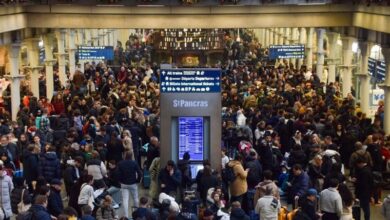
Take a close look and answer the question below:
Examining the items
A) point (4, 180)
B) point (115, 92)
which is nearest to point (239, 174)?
point (4, 180)

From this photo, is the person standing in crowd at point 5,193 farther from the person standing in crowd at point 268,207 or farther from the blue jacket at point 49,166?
the person standing in crowd at point 268,207

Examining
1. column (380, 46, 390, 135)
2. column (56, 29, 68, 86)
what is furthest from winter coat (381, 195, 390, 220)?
column (56, 29, 68, 86)

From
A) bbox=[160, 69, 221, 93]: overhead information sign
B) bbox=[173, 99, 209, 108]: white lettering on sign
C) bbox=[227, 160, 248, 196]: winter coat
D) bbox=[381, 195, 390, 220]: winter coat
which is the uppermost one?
bbox=[160, 69, 221, 93]: overhead information sign

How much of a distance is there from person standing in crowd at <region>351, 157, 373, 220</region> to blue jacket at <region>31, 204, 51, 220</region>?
6649 mm

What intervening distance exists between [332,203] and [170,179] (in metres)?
3.51

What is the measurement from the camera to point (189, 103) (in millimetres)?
18516

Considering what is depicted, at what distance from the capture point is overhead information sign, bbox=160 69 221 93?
18481 millimetres

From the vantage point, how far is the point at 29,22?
96.3 feet

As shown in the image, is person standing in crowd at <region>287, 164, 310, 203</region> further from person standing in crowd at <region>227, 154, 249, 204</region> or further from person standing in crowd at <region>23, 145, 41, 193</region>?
person standing in crowd at <region>23, 145, 41, 193</region>

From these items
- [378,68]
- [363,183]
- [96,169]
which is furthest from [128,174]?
[378,68]

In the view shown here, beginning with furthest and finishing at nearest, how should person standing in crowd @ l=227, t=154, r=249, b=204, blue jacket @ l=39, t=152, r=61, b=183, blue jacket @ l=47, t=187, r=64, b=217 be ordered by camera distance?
blue jacket @ l=39, t=152, r=61, b=183, person standing in crowd @ l=227, t=154, r=249, b=204, blue jacket @ l=47, t=187, r=64, b=217

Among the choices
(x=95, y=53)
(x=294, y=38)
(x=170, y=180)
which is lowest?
(x=170, y=180)

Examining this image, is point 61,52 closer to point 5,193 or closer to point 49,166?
point 49,166

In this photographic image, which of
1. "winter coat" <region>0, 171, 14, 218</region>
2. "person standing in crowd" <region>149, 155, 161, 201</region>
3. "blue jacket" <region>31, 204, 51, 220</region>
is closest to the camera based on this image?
"blue jacket" <region>31, 204, 51, 220</region>
